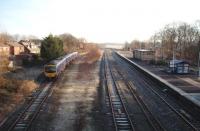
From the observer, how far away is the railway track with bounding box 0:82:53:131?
657 inches

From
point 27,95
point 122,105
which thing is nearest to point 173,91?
Answer: point 122,105

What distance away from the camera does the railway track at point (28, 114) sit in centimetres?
1669

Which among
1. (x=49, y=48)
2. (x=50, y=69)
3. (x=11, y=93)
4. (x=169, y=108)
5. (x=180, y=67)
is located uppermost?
(x=49, y=48)

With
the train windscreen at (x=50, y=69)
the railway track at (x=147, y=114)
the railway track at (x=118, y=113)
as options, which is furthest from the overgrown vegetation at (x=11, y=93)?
the railway track at (x=147, y=114)

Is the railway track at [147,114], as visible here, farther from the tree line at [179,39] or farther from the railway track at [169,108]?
the tree line at [179,39]

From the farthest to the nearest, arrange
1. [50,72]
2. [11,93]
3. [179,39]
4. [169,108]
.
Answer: [179,39], [50,72], [11,93], [169,108]

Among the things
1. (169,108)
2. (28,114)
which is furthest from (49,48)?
(169,108)

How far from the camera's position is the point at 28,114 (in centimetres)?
1956

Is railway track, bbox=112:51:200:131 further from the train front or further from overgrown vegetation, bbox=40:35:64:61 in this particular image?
overgrown vegetation, bbox=40:35:64:61

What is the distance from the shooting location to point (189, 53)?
59.7 metres

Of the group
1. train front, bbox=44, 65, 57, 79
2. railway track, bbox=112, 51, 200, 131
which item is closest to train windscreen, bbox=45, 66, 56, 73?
train front, bbox=44, 65, 57, 79

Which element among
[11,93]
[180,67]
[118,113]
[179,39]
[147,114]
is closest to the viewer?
[147,114]

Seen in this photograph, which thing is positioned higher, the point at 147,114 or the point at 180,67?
the point at 180,67

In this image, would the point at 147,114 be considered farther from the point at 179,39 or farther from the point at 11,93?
the point at 179,39
